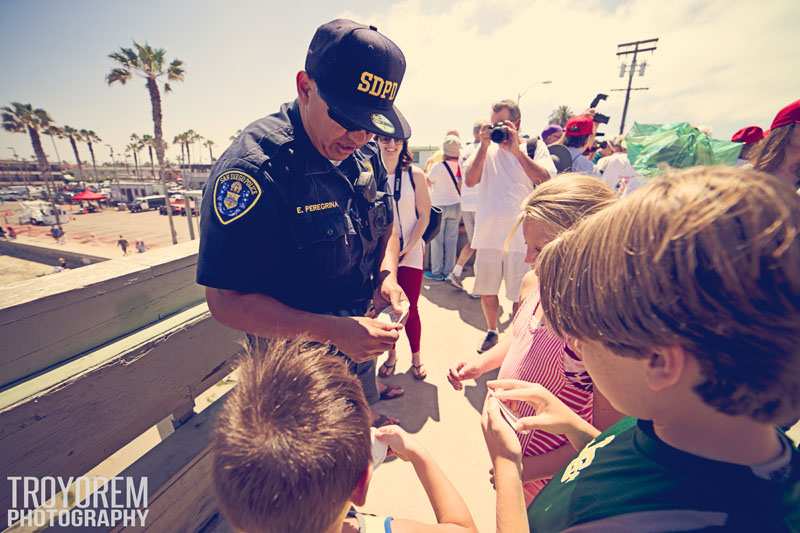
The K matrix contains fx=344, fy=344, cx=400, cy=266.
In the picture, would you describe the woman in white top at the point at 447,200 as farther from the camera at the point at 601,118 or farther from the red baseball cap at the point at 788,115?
the camera at the point at 601,118

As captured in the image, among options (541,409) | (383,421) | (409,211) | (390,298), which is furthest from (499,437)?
(409,211)

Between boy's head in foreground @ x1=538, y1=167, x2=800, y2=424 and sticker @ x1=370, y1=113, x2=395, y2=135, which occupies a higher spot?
sticker @ x1=370, y1=113, x2=395, y2=135

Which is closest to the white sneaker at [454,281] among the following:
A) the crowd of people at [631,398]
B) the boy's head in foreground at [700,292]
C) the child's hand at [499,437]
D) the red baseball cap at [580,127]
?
the red baseball cap at [580,127]

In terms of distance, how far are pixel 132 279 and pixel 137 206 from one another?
153 feet

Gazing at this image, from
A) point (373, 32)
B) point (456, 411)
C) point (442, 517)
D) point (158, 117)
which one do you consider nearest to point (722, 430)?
point (442, 517)

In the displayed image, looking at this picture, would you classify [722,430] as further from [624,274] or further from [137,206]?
[137,206]

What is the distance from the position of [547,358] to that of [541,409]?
9.8 inches

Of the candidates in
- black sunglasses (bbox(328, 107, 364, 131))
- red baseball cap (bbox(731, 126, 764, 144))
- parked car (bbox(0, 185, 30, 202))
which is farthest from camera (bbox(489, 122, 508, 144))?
parked car (bbox(0, 185, 30, 202))

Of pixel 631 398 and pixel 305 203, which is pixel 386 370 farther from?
pixel 631 398

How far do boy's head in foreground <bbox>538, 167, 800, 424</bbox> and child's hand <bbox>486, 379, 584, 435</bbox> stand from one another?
0.44m

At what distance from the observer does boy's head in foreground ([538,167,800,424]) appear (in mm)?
492

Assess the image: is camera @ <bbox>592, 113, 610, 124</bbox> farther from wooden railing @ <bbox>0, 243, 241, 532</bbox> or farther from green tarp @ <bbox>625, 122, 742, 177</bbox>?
wooden railing @ <bbox>0, 243, 241, 532</bbox>

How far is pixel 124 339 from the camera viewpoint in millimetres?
1682

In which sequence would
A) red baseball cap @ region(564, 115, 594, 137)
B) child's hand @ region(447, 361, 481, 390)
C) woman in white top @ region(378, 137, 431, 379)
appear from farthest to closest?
red baseball cap @ region(564, 115, 594, 137)
woman in white top @ region(378, 137, 431, 379)
child's hand @ region(447, 361, 481, 390)
